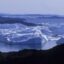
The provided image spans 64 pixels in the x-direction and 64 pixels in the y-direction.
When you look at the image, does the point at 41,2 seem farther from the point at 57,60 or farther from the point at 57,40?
the point at 57,60

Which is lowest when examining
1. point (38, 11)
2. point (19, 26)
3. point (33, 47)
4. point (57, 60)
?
point (57, 60)

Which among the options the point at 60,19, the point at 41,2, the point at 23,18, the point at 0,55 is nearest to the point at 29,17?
the point at 23,18

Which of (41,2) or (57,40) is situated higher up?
(41,2)

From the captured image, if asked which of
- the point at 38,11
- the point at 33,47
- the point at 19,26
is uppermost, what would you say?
the point at 38,11

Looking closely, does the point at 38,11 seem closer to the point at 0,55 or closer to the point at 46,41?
the point at 46,41

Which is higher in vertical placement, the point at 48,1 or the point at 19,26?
the point at 48,1

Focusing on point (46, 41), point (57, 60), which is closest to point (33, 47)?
point (46, 41)
